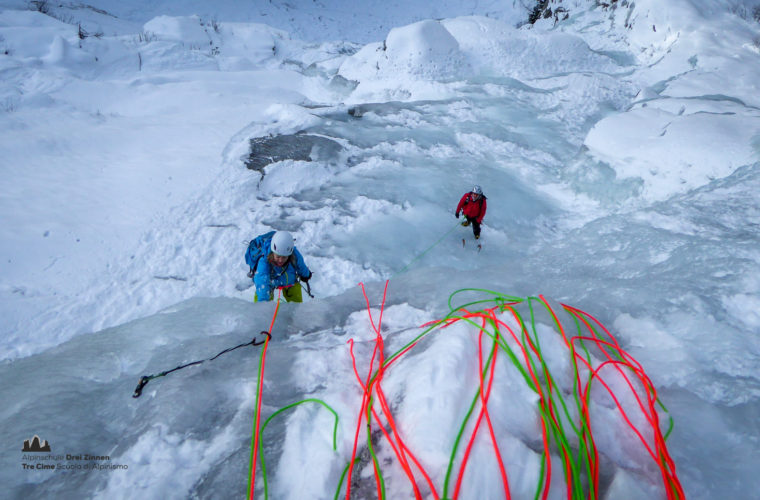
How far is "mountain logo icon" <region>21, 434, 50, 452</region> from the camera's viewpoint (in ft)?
5.45

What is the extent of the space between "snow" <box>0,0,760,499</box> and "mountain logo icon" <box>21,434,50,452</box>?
0.05 m

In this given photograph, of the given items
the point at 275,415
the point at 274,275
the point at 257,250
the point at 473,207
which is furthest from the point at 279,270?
the point at 473,207

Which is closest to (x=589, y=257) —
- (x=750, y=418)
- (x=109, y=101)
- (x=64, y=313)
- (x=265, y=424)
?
(x=750, y=418)

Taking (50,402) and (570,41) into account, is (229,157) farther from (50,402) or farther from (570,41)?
(570,41)

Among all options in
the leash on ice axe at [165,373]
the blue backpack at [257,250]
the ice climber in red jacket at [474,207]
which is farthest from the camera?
the ice climber in red jacket at [474,207]

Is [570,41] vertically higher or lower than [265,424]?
higher

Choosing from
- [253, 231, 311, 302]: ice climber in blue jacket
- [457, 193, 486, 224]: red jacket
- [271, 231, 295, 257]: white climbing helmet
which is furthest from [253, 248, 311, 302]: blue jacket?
[457, 193, 486, 224]: red jacket

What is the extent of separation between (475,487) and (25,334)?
3891 millimetres

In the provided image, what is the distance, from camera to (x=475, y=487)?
1303 mm

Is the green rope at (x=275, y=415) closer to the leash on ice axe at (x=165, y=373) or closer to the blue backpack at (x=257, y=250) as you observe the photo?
the leash on ice axe at (x=165, y=373)

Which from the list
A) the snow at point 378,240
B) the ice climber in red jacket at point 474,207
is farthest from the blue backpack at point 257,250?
the ice climber in red jacket at point 474,207

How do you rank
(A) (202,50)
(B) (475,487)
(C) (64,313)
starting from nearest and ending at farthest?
1. (B) (475,487)
2. (C) (64,313)
3. (A) (202,50)

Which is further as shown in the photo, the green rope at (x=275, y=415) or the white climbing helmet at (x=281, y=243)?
the white climbing helmet at (x=281, y=243)

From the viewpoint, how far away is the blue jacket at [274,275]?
291 cm
